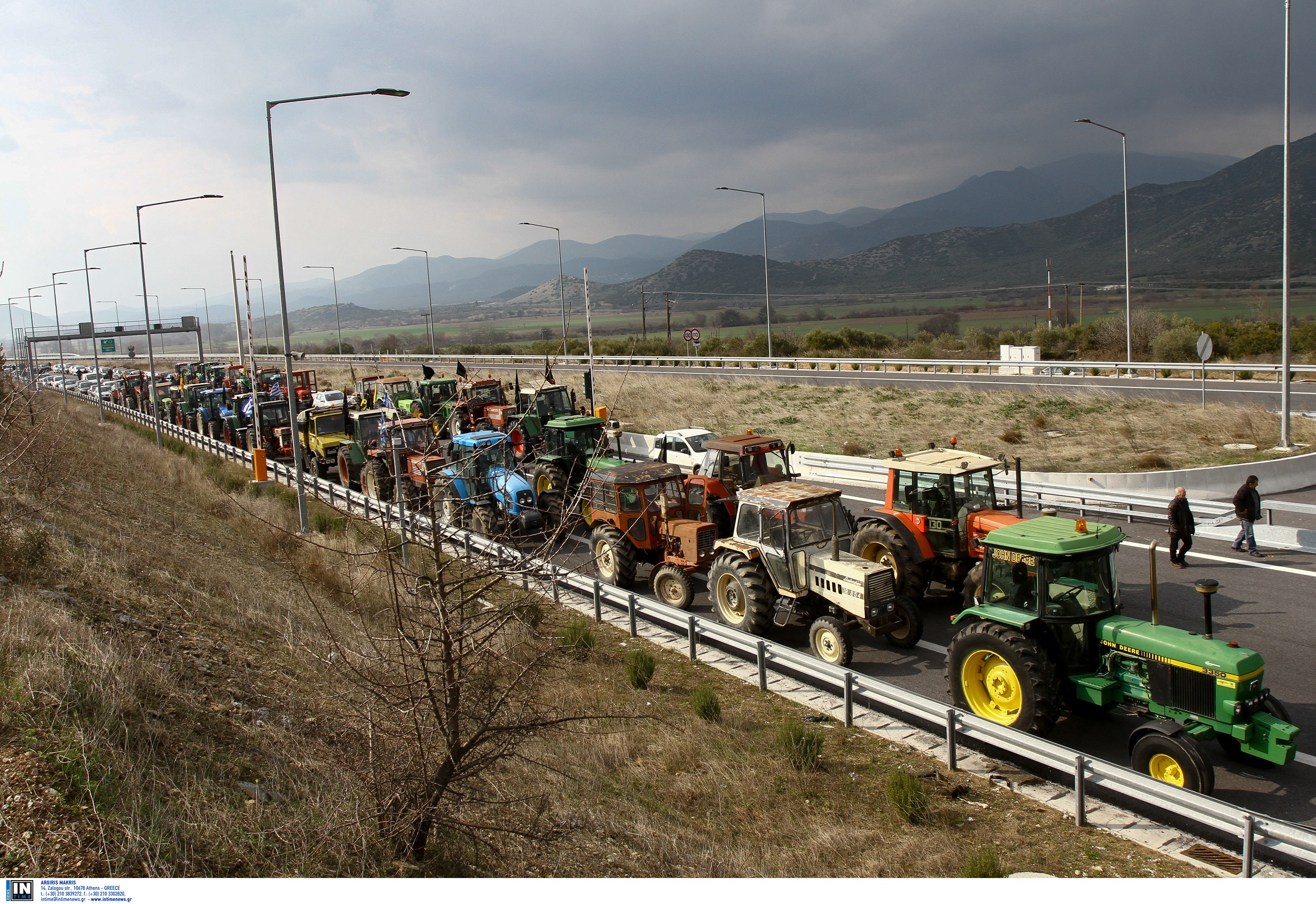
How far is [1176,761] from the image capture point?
683cm

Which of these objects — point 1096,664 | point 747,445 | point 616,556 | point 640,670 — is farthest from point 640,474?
point 1096,664

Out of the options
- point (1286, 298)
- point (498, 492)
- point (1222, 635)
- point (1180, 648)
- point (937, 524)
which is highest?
point (1286, 298)

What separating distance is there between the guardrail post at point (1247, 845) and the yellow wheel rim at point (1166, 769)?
3.25 feet

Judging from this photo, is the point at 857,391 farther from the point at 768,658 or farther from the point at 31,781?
the point at 31,781

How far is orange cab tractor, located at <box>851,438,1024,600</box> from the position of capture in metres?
11.5

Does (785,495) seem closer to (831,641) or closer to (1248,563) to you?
(831,641)

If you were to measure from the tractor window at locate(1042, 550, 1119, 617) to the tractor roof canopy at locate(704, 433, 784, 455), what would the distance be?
6.93 metres

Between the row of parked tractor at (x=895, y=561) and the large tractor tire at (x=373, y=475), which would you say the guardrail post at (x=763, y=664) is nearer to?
the row of parked tractor at (x=895, y=561)

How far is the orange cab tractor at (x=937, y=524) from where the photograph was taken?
37.8 ft

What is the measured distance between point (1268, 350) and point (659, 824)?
143 feet

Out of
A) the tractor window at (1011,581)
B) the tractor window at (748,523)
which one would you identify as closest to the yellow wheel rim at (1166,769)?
the tractor window at (1011,581)

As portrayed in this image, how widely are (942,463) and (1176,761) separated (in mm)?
5872

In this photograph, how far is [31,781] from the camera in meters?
4.96

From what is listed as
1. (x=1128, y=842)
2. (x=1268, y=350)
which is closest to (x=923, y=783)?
(x=1128, y=842)
